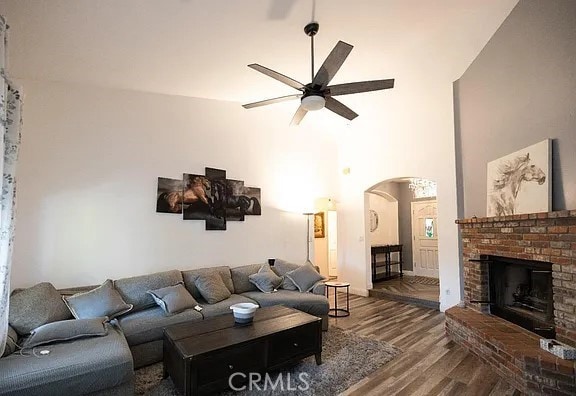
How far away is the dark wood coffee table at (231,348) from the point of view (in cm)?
227

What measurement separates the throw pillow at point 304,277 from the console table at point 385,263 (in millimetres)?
2942

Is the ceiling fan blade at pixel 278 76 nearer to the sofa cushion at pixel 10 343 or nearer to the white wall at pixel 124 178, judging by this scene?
the white wall at pixel 124 178

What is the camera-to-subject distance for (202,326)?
2.84m

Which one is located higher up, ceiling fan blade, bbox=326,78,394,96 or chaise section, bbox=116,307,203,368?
ceiling fan blade, bbox=326,78,394,96

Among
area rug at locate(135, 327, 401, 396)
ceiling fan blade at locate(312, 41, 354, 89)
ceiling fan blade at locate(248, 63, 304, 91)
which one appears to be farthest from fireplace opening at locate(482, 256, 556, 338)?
ceiling fan blade at locate(248, 63, 304, 91)

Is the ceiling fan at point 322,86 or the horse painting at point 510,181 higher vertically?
the ceiling fan at point 322,86

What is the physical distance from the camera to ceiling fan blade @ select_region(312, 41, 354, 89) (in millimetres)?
2273

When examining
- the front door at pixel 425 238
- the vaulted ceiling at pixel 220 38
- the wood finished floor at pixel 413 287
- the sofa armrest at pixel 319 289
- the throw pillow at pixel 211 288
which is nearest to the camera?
the vaulted ceiling at pixel 220 38

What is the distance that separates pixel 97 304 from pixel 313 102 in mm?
2940

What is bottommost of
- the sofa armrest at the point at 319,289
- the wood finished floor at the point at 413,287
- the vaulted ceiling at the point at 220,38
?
the wood finished floor at the point at 413,287

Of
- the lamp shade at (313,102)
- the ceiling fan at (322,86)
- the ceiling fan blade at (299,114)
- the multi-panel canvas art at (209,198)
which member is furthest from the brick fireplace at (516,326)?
the multi-panel canvas art at (209,198)

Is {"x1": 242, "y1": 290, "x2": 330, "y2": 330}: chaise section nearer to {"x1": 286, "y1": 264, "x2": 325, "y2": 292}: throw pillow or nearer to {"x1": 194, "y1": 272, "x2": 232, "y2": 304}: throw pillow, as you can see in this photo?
{"x1": 286, "y1": 264, "x2": 325, "y2": 292}: throw pillow

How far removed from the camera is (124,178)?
3842 mm

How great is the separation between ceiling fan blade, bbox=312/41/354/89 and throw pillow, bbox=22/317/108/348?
2941 millimetres
